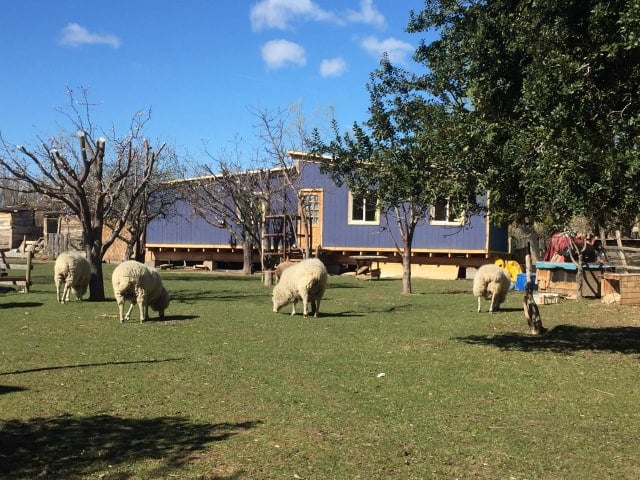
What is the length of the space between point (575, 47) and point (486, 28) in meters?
1.64

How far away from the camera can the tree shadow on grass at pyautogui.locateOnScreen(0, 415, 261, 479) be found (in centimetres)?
546

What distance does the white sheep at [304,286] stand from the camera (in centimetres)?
1581

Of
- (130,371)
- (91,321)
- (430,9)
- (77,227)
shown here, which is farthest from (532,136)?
(77,227)

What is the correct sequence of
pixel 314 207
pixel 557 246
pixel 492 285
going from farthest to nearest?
pixel 314 207
pixel 557 246
pixel 492 285

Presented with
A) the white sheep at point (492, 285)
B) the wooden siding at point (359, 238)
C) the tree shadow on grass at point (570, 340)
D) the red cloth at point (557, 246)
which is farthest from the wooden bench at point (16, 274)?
the red cloth at point (557, 246)

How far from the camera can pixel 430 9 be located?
11.4 meters

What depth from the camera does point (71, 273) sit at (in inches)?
755

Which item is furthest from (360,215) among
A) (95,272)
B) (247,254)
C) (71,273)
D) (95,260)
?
(71,273)

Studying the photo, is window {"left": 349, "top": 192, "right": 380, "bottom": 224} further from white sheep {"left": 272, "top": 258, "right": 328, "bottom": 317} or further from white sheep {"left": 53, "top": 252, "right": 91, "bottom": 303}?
white sheep {"left": 272, "top": 258, "right": 328, "bottom": 317}

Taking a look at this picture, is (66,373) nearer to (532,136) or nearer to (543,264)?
(532,136)

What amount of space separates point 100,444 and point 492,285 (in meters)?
13.2

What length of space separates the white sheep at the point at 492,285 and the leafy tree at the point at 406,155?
6.19 metres

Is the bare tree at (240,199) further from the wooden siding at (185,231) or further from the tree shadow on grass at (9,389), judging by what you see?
the tree shadow on grass at (9,389)

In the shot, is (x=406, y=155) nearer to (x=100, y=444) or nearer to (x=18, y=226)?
(x=100, y=444)
